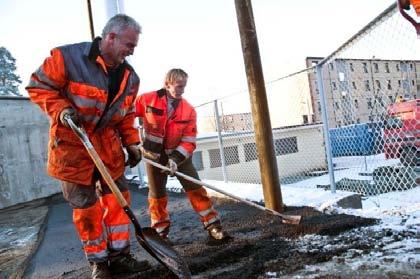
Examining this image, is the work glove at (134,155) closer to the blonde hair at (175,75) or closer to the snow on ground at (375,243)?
the blonde hair at (175,75)

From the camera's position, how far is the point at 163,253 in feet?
9.48

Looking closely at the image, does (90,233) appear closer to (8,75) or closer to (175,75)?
(175,75)

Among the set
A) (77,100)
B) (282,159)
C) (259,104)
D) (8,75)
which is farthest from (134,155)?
(8,75)

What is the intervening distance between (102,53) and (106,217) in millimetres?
1300

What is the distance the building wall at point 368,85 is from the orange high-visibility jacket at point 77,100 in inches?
114

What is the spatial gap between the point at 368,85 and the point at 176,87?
300cm

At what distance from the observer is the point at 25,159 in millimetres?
11703

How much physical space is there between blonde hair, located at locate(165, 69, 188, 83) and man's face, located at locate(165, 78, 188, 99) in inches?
1.1

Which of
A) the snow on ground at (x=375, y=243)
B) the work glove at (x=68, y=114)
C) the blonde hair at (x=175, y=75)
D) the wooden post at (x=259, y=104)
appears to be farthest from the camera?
the wooden post at (x=259, y=104)

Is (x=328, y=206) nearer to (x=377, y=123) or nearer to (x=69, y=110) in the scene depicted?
(x=377, y=123)

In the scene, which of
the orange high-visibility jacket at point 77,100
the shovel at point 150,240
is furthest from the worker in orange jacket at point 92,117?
the shovel at point 150,240

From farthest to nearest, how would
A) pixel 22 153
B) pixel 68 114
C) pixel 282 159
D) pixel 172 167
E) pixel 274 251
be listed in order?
pixel 282 159 → pixel 22 153 → pixel 172 167 → pixel 274 251 → pixel 68 114

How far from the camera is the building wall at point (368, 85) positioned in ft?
14.5

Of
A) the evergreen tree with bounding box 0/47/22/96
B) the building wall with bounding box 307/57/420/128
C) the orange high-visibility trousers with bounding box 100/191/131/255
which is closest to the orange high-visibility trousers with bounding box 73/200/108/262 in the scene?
the orange high-visibility trousers with bounding box 100/191/131/255
